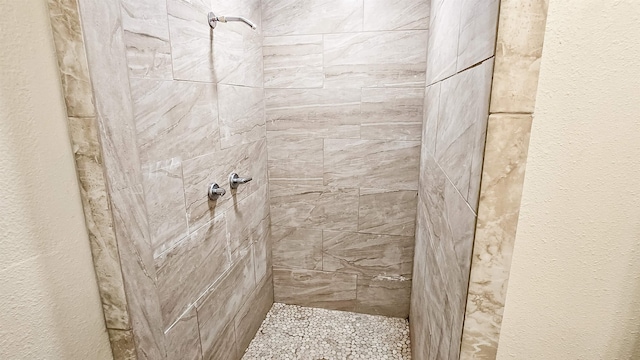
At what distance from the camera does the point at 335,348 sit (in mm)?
1813

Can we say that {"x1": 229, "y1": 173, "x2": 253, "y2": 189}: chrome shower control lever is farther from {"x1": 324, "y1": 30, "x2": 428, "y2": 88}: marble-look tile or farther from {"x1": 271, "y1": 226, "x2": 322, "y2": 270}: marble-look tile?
{"x1": 324, "y1": 30, "x2": 428, "y2": 88}: marble-look tile

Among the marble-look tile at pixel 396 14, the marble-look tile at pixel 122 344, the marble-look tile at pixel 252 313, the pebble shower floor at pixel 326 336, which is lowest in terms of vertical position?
the pebble shower floor at pixel 326 336

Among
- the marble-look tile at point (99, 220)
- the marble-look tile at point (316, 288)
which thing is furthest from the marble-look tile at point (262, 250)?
the marble-look tile at point (99, 220)

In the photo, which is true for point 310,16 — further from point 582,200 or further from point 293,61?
point 582,200

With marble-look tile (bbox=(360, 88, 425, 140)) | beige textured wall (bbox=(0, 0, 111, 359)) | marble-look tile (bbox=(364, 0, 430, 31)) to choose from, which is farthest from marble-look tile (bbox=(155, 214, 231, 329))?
marble-look tile (bbox=(364, 0, 430, 31))

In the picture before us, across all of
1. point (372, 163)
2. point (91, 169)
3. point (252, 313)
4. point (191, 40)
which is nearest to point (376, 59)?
point (372, 163)

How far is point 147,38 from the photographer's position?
94 cm

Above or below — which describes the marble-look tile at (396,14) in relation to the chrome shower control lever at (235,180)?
above

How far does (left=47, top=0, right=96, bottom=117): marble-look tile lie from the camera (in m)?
0.69

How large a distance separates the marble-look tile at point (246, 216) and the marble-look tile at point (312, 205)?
0.09 metres

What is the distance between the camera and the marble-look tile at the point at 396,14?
5.23 ft

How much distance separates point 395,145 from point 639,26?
4.20 ft

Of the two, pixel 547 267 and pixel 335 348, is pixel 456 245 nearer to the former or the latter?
pixel 547 267

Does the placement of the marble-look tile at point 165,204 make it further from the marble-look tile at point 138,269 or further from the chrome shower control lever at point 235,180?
the chrome shower control lever at point 235,180
